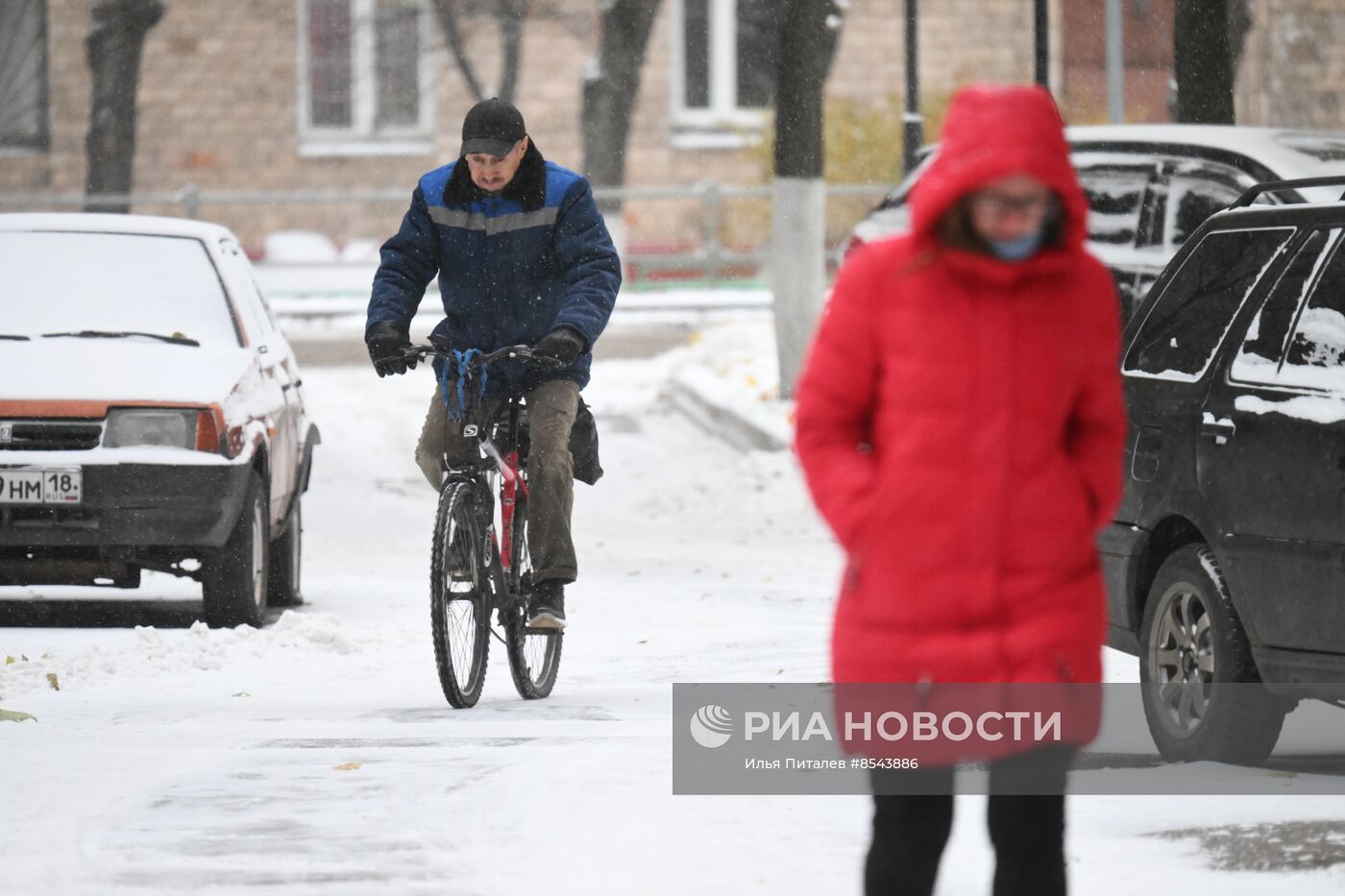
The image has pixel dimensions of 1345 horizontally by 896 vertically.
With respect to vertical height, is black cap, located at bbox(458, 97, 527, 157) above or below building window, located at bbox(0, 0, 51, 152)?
below

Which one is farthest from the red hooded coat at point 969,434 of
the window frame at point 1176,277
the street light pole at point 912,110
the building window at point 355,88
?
the building window at point 355,88

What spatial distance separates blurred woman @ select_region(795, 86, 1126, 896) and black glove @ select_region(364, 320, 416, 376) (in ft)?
12.6

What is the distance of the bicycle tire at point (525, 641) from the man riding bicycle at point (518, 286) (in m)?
0.06

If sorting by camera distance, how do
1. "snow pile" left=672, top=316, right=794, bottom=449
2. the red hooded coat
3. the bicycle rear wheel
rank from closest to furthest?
the red hooded coat, the bicycle rear wheel, "snow pile" left=672, top=316, right=794, bottom=449

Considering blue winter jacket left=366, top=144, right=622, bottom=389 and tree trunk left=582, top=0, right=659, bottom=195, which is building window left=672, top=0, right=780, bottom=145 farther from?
blue winter jacket left=366, top=144, right=622, bottom=389

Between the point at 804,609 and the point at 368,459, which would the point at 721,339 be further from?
the point at 804,609

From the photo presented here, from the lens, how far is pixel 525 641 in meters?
8.05

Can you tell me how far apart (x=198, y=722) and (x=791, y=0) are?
12339 mm

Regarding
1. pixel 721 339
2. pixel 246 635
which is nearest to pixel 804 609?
pixel 246 635

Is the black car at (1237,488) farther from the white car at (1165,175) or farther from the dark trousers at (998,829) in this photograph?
the white car at (1165,175)

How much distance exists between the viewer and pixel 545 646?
833 cm

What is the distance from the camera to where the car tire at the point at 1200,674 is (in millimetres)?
6637

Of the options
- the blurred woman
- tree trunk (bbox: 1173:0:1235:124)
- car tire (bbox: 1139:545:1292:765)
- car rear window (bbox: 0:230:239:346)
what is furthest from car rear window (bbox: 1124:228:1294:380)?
tree trunk (bbox: 1173:0:1235:124)

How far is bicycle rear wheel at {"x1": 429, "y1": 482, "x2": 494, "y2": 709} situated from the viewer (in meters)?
7.50
